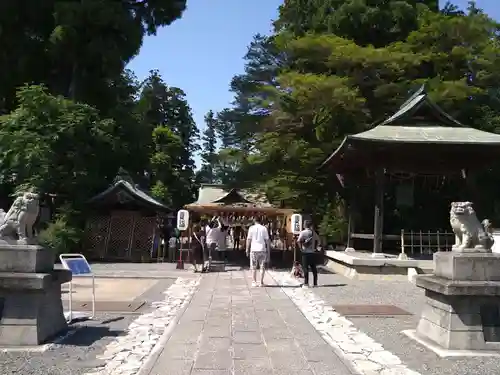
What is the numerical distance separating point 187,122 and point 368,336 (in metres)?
44.1

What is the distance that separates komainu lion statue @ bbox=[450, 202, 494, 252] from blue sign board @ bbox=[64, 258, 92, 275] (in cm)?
550

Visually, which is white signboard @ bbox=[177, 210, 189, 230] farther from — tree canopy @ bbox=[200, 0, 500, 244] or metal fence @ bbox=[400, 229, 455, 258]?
metal fence @ bbox=[400, 229, 455, 258]

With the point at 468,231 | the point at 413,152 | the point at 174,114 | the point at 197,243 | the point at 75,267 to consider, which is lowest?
the point at 75,267

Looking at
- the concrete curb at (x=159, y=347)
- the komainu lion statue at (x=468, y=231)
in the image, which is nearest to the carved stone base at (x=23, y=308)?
the concrete curb at (x=159, y=347)

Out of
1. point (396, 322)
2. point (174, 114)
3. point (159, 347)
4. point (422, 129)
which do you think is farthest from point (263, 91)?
point (174, 114)

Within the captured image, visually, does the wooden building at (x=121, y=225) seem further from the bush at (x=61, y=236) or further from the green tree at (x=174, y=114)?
the green tree at (x=174, y=114)

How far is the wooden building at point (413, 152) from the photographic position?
1523cm

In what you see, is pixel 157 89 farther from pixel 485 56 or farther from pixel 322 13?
pixel 485 56

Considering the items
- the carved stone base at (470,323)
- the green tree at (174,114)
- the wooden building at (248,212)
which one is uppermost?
the green tree at (174,114)

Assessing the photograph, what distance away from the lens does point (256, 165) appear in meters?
→ 23.9

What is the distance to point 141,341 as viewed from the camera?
22.5 ft

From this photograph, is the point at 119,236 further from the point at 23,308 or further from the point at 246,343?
the point at 246,343

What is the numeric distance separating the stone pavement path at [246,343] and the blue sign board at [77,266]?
1.72 m

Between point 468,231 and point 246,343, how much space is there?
330 centimetres
